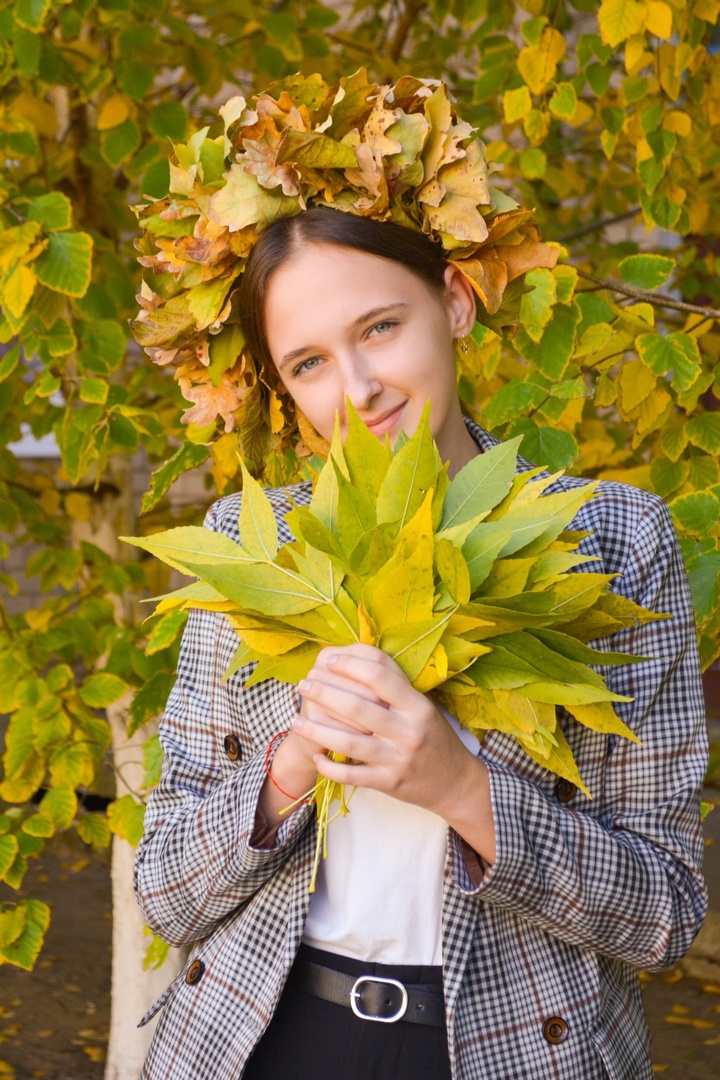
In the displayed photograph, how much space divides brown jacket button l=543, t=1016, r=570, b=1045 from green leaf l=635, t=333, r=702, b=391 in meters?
1.09

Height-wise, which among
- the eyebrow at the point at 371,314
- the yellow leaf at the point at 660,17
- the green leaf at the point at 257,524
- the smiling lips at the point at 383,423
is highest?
the yellow leaf at the point at 660,17

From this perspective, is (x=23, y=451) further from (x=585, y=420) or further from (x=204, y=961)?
(x=204, y=961)

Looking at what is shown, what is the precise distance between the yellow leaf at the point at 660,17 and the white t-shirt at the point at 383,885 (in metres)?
1.55

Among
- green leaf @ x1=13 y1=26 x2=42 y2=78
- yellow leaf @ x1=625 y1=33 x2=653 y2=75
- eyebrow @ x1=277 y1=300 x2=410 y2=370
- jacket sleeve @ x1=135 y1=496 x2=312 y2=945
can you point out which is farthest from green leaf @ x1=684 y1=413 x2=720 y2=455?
green leaf @ x1=13 y1=26 x2=42 y2=78

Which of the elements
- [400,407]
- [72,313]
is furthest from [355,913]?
[72,313]

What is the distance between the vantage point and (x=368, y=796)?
56.4 inches

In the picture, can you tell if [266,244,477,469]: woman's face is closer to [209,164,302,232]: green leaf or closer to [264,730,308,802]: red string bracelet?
[209,164,302,232]: green leaf

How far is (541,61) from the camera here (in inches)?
101

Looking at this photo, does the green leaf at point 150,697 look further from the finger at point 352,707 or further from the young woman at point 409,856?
the finger at point 352,707

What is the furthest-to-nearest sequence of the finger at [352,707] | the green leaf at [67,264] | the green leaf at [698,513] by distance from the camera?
1. the green leaf at [67,264]
2. the green leaf at [698,513]
3. the finger at [352,707]

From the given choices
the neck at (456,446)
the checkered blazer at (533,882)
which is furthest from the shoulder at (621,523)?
the neck at (456,446)

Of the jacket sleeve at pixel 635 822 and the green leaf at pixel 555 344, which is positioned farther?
the green leaf at pixel 555 344

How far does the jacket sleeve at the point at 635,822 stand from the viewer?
1.30 m

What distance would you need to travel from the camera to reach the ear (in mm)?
1606
